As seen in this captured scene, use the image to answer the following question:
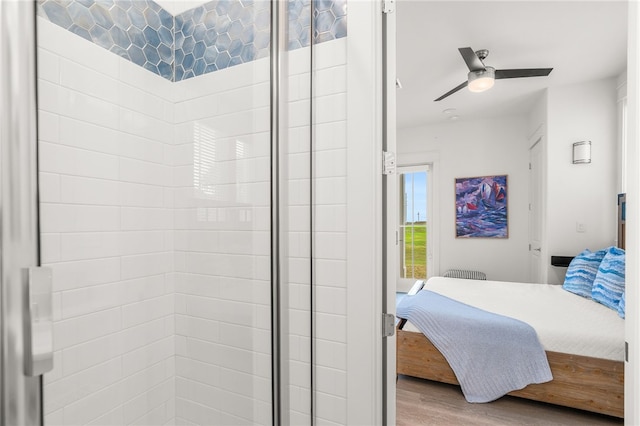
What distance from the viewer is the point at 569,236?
12.2 feet

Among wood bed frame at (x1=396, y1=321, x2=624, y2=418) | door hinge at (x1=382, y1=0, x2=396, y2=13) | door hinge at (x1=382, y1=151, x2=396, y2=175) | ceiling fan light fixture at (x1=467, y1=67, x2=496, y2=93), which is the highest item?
ceiling fan light fixture at (x1=467, y1=67, x2=496, y2=93)

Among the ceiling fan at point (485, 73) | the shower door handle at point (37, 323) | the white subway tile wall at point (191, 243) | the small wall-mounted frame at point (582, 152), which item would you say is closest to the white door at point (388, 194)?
the white subway tile wall at point (191, 243)

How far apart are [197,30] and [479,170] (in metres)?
4.64

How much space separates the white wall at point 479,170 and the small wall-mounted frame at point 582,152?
3.64 feet

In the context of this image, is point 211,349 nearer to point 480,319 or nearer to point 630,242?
point 630,242

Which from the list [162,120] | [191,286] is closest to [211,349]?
[191,286]

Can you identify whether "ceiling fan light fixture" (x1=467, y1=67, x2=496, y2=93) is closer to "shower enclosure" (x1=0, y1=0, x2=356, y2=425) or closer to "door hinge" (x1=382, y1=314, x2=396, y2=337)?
"shower enclosure" (x1=0, y1=0, x2=356, y2=425)

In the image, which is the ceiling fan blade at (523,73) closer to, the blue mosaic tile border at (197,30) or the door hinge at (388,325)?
the blue mosaic tile border at (197,30)

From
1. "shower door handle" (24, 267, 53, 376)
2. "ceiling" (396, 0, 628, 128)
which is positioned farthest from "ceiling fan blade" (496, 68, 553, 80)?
"shower door handle" (24, 267, 53, 376)

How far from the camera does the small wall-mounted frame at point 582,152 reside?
3.53 m

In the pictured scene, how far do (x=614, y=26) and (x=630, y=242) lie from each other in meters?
2.43

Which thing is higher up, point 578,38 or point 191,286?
point 578,38

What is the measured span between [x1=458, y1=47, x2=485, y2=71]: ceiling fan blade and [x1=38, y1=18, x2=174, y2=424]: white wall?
7.07 feet

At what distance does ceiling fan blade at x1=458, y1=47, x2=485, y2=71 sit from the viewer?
8.21ft
